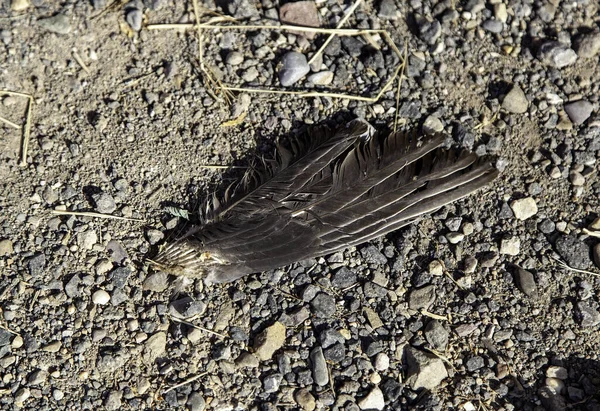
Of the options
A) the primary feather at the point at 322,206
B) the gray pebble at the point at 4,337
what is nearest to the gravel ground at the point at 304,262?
the gray pebble at the point at 4,337

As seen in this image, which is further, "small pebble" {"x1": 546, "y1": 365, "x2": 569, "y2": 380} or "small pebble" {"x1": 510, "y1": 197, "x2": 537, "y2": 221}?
"small pebble" {"x1": 510, "y1": 197, "x2": 537, "y2": 221}

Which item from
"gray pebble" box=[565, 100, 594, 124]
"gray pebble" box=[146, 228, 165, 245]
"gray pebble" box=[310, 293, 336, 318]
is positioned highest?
"gray pebble" box=[146, 228, 165, 245]

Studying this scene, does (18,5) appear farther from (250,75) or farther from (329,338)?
(329,338)

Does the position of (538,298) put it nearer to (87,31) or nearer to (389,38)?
(389,38)

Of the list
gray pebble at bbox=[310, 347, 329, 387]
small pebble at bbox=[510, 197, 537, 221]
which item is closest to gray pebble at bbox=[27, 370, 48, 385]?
gray pebble at bbox=[310, 347, 329, 387]

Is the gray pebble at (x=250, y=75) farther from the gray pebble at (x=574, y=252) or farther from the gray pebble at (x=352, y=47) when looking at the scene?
the gray pebble at (x=574, y=252)

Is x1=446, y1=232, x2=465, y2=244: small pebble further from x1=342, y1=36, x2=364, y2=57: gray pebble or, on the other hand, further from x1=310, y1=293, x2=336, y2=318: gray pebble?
x1=342, y1=36, x2=364, y2=57: gray pebble

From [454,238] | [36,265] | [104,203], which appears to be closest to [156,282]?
[104,203]
